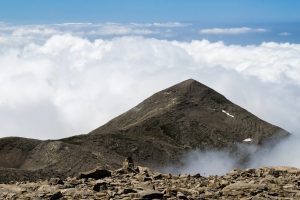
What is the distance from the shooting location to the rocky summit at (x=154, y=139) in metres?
78.3

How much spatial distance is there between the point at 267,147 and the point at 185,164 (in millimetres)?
27901

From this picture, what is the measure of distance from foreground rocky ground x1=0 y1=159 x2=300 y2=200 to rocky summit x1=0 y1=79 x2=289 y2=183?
113 ft

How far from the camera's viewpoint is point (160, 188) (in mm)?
18562

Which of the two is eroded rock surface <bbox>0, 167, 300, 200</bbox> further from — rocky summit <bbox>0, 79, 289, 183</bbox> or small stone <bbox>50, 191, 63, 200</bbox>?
rocky summit <bbox>0, 79, 289, 183</bbox>

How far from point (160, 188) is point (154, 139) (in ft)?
284

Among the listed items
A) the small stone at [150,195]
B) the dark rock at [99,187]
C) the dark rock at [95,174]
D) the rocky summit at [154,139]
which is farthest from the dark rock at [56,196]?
the rocky summit at [154,139]

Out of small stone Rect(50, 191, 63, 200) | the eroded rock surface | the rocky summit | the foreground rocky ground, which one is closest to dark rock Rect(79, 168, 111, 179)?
the foreground rocky ground

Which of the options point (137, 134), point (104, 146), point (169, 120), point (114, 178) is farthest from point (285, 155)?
point (114, 178)

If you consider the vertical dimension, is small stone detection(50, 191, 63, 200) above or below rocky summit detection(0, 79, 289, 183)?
below

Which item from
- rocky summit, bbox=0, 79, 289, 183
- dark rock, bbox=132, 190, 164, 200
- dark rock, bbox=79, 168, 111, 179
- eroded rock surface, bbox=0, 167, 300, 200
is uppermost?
rocky summit, bbox=0, 79, 289, 183

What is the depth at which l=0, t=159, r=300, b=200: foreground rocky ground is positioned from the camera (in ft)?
56.7

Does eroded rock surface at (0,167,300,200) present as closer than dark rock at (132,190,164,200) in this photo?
No

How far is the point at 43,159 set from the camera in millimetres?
81125

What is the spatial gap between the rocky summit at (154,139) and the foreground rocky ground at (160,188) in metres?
34.4
